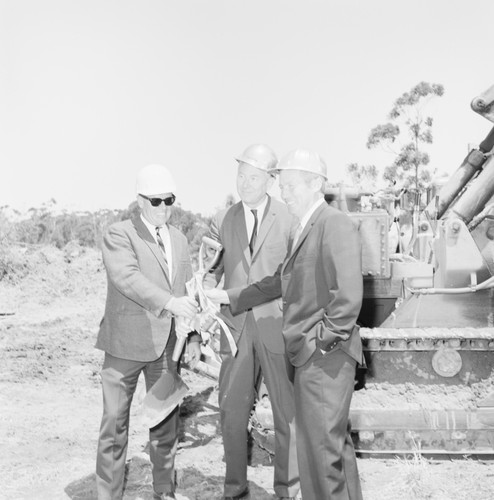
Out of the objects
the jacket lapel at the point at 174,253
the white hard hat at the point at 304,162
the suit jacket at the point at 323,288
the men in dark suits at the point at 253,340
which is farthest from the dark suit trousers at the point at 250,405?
the white hard hat at the point at 304,162

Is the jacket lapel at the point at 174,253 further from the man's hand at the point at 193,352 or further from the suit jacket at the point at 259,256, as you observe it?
the man's hand at the point at 193,352

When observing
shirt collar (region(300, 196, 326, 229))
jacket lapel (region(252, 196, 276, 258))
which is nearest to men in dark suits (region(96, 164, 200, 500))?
jacket lapel (region(252, 196, 276, 258))

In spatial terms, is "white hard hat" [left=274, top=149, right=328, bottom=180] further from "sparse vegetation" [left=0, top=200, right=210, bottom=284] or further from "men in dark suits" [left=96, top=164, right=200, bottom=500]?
"sparse vegetation" [left=0, top=200, right=210, bottom=284]

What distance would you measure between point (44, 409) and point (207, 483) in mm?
2880

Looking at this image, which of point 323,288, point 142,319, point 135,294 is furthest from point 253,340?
point 323,288

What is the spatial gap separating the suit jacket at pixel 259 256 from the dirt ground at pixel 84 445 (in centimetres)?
116

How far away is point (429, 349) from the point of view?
202 inches

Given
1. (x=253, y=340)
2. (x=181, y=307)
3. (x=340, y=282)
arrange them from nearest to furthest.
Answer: (x=340, y=282)
(x=181, y=307)
(x=253, y=340)

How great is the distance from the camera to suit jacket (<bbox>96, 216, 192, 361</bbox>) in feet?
14.3

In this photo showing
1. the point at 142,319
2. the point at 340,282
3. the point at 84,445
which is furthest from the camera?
the point at 84,445

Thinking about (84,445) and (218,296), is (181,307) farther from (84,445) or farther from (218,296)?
(84,445)

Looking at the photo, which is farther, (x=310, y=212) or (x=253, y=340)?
(x=253, y=340)

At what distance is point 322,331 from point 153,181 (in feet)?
5.05

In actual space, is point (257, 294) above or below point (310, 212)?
below
